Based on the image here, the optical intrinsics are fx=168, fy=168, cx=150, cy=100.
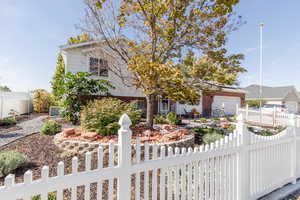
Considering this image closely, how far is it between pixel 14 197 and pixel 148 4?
570 centimetres

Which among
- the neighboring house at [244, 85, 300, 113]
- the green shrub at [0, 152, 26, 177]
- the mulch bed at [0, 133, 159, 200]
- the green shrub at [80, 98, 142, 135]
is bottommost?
the mulch bed at [0, 133, 159, 200]

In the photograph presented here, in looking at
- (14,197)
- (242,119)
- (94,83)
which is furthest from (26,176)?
(94,83)

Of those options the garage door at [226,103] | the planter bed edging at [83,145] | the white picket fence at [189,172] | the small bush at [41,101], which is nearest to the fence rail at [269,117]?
the garage door at [226,103]

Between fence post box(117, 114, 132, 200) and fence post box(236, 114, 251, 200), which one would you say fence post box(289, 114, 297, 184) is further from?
fence post box(117, 114, 132, 200)

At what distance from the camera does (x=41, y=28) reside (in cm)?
1088

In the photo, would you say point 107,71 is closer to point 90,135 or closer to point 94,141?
point 90,135

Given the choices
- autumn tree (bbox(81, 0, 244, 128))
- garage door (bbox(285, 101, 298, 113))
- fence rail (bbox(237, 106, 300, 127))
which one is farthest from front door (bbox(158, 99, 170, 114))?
garage door (bbox(285, 101, 298, 113))

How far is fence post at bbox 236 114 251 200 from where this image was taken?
2.75 m

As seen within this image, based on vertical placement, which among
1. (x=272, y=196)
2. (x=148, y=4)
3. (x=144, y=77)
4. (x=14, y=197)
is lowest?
(x=272, y=196)

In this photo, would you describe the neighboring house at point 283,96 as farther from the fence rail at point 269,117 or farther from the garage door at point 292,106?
the fence rail at point 269,117

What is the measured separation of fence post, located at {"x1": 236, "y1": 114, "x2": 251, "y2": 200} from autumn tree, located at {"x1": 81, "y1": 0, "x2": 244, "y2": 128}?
2.55 metres

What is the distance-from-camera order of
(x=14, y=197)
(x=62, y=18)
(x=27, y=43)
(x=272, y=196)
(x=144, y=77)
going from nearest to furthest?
(x=14, y=197), (x=272, y=196), (x=144, y=77), (x=62, y=18), (x=27, y=43)

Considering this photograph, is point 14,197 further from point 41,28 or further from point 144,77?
point 41,28

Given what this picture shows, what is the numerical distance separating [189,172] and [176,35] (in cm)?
486
